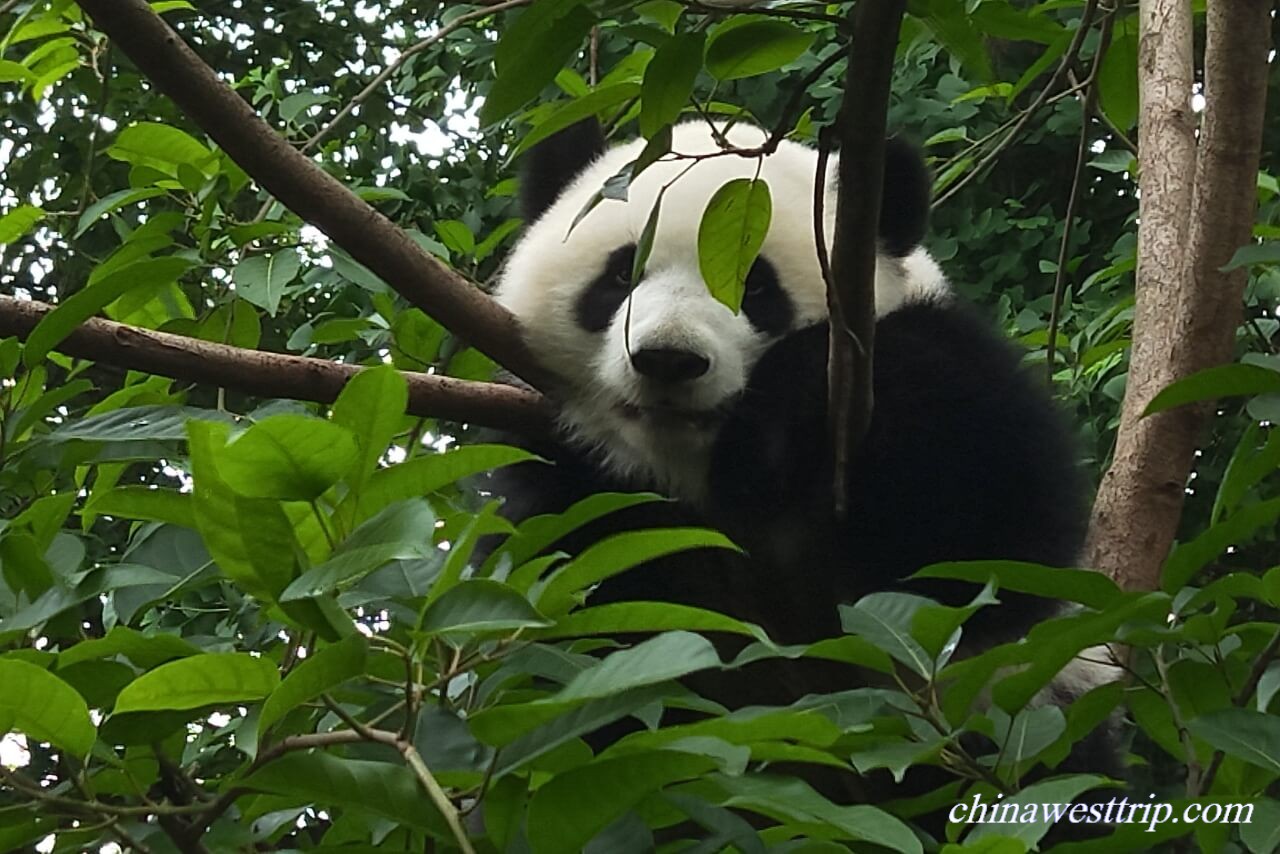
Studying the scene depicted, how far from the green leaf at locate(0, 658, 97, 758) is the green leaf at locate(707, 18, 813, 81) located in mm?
890

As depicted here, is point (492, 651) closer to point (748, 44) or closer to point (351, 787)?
point (351, 787)

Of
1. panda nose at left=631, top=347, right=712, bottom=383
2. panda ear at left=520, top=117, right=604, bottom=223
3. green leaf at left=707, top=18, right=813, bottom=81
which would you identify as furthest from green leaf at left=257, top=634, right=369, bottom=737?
panda ear at left=520, top=117, right=604, bottom=223

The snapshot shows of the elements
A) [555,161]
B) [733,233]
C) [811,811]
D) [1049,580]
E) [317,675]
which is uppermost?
[555,161]

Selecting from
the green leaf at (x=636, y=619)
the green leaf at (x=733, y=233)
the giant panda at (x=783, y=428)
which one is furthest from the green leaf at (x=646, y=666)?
the giant panda at (x=783, y=428)

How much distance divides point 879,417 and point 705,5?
0.91 meters

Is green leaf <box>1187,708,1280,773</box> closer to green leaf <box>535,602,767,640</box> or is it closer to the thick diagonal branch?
green leaf <box>535,602,767,640</box>

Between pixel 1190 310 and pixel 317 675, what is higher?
pixel 1190 310

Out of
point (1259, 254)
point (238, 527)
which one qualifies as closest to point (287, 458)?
point (238, 527)

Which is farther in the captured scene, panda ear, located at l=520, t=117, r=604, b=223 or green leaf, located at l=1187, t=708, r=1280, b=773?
panda ear, located at l=520, t=117, r=604, b=223

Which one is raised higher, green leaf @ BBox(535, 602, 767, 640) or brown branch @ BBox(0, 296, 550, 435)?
brown branch @ BBox(0, 296, 550, 435)

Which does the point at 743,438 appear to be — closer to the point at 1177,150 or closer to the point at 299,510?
the point at 1177,150

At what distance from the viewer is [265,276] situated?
93.4 inches

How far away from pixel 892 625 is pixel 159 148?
5.86 feet

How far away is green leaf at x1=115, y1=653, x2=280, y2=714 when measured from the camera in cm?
100
